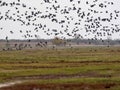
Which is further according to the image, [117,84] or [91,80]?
[91,80]

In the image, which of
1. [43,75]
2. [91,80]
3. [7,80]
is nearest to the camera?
[91,80]

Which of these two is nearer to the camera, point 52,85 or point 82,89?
point 82,89

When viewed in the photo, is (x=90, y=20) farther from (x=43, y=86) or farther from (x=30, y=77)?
(x=43, y=86)

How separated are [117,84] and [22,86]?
11.3 metres

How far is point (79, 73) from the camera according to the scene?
233 ft

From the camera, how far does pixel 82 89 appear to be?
50.4m

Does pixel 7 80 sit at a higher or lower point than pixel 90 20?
lower

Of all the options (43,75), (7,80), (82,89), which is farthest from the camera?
(43,75)

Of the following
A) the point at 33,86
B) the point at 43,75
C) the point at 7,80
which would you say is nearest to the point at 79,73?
the point at 43,75

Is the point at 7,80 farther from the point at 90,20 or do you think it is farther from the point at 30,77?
the point at 90,20

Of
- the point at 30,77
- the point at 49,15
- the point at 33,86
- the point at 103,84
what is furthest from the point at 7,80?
the point at 49,15

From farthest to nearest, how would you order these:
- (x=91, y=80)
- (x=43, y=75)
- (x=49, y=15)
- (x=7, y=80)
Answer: (x=49, y=15) → (x=43, y=75) → (x=7, y=80) → (x=91, y=80)

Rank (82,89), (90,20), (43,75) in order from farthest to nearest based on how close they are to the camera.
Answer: (90,20), (43,75), (82,89)

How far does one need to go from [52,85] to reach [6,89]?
5.54 m
